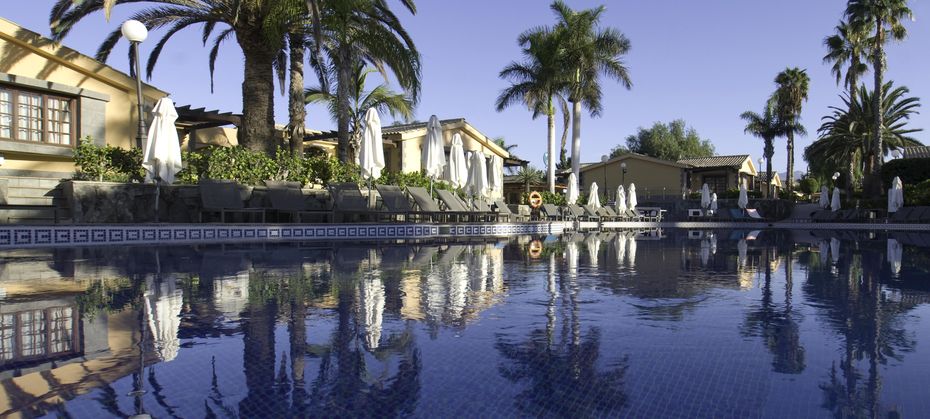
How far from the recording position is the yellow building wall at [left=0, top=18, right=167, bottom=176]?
15680mm

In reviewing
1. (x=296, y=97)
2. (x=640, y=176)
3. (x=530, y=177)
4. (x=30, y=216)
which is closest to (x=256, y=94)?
(x=296, y=97)

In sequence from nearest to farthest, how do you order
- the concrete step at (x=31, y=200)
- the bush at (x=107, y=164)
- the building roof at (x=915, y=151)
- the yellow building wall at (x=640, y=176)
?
the concrete step at (x=31, y=200) → the bush at (x=107, y=164) → the building roof at (x=915, y=151) → the yellow building wall at (x=640, y=176)

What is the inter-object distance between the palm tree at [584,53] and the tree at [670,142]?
3475cm

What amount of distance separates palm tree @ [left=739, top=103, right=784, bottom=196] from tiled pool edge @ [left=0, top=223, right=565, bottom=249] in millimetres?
30231

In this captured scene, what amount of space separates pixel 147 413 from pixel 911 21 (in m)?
36.9

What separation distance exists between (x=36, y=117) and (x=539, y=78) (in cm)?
2229

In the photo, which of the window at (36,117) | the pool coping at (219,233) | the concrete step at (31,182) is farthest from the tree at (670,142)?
the concrete step at (31,182)

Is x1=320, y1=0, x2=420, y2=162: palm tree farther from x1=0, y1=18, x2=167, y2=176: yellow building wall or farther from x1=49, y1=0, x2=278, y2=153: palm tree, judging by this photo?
x1=0, y1=18, x2=167, y2=176: yellow building wall

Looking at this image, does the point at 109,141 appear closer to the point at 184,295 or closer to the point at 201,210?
the point at 201,210

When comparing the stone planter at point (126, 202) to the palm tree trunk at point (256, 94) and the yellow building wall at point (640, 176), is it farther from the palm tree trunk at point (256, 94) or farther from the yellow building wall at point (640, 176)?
the yellow building wall at point (640, 176)

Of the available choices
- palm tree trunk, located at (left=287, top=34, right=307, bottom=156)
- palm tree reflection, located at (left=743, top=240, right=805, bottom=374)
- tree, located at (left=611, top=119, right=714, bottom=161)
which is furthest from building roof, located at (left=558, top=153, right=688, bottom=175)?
palm tree reflection, located at (left=743, top=240, right=805, bottom=374)

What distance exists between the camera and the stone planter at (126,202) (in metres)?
12.5

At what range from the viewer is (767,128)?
39625 millimetres

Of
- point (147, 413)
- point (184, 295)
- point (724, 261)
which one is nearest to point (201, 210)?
point (184, 295)
